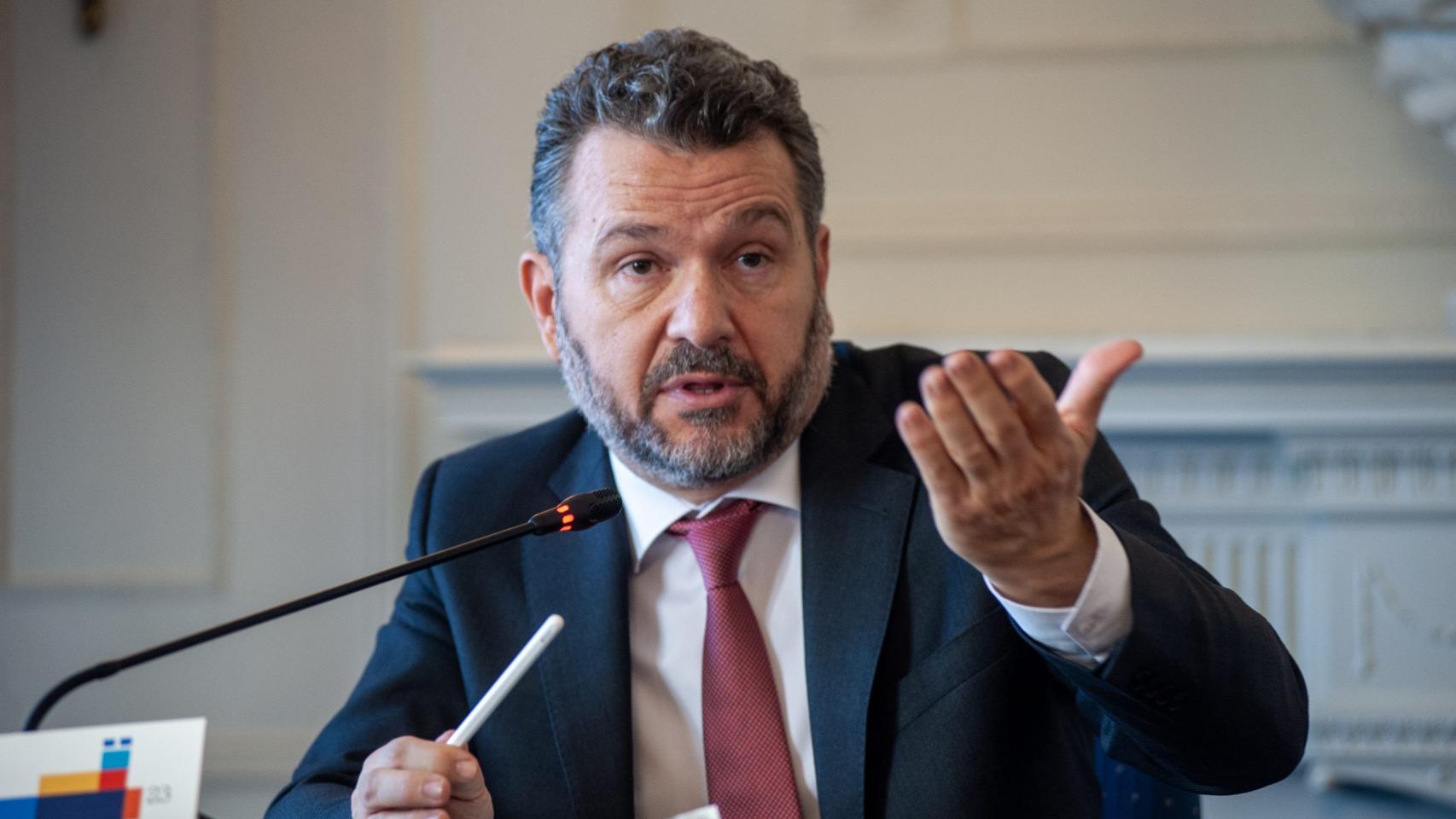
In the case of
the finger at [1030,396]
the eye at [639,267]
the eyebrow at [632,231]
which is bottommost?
the finger at [1030,396]

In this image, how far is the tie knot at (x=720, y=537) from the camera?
143 cm

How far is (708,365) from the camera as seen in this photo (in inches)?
55.6

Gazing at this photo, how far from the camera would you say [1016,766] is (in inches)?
52.9

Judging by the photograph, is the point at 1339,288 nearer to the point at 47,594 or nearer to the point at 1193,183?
the point at 1193,183

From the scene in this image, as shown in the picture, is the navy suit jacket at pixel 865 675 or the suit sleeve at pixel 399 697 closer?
the navy suit jacket at pixel 865 675

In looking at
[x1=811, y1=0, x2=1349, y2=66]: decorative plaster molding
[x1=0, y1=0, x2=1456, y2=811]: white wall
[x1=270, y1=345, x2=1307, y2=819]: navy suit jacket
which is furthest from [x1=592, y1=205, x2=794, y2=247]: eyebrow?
[x1=811, y1=0, x2=1349, y2=66]: decorative plaster molding

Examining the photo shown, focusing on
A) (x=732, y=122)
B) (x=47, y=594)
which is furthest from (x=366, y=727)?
(x=47, y=594)

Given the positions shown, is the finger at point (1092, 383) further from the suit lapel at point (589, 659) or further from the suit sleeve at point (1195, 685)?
the suit lapel at point (589, 659)

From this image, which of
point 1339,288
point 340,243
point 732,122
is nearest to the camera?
point 732,122

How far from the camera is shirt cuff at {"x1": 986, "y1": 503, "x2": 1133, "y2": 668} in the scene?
42.0 inches

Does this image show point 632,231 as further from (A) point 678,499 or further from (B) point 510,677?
(B) point 510,677

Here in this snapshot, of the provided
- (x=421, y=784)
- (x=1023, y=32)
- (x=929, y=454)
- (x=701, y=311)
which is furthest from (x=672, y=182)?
(x=1023, y=32)

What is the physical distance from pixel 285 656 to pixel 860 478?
1.62 meters

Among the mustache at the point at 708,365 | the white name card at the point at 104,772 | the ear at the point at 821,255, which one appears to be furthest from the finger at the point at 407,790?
the ear at the point at 821,255
